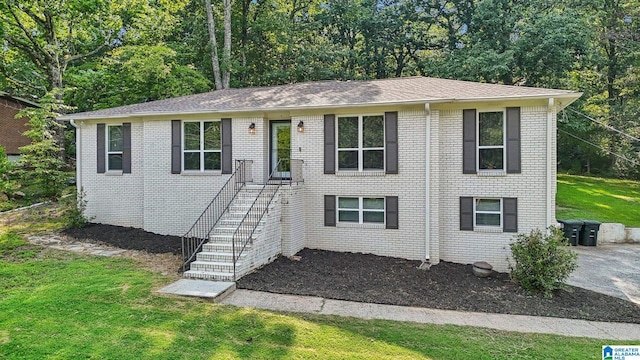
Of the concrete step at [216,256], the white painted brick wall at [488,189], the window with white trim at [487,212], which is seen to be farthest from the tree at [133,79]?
the window with white trim at [487,212]

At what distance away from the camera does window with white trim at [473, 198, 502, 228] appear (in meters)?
9.73

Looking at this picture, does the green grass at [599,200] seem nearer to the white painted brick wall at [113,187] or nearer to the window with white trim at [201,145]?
the window with white trim at [201,145]

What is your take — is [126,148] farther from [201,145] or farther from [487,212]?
[487,212]

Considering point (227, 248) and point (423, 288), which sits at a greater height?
point (227, 248)

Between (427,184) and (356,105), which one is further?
(356,105)

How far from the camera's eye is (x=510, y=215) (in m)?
9.56

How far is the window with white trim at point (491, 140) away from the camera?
382 inches

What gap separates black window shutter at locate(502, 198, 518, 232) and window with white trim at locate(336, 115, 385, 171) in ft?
11.0

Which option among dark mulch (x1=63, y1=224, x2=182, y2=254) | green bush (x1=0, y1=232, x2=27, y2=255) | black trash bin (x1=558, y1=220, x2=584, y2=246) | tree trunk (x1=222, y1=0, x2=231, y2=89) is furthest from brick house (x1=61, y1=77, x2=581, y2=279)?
tree trunk (x1=222, y1=0, x2=231, y2=89)

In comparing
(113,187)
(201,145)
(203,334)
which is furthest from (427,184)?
(113,187)

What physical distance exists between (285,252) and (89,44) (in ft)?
57.8

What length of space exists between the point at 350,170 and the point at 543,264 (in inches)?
203

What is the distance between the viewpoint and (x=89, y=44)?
1953 cm

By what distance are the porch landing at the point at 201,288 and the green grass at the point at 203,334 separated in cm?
23
